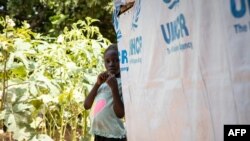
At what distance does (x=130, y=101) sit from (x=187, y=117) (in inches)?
24.3

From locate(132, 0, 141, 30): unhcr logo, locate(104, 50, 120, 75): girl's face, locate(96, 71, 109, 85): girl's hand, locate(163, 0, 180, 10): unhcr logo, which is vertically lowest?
locate(96, 71, 109, 85): girl's hand

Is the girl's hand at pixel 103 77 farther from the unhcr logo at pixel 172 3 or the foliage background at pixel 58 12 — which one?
the foliage background at pixel 58 12

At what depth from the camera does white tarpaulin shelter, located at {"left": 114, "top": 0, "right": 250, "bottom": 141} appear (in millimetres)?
1196

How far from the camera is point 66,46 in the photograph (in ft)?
13.0

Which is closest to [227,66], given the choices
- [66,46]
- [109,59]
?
[109,59]

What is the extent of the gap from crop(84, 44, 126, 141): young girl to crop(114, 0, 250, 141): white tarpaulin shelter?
9.4 inches

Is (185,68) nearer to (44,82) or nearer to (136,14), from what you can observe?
(136,14)

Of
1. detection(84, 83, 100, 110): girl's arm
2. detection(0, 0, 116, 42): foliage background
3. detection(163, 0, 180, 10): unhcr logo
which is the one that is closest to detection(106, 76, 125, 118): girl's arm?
detection(84, 83, 100, 110): girl's arm

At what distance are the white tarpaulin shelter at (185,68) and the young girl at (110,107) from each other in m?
0.24

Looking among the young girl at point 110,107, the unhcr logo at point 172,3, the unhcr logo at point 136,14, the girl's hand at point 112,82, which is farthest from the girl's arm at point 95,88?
the unhcr logo at point 172,3

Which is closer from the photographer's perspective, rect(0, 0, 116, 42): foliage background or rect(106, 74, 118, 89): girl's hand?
rect(106, 74, 118, 89): girl's hand

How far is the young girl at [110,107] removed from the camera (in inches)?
92.4

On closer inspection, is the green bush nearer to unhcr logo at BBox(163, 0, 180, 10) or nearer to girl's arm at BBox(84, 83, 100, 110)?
girl's arm at BBox(84, 83, 100, 110)

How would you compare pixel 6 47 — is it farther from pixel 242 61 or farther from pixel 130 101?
pixel 242 61
